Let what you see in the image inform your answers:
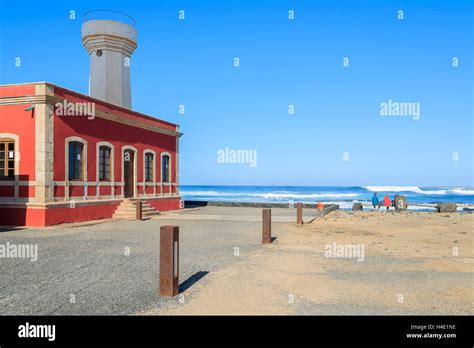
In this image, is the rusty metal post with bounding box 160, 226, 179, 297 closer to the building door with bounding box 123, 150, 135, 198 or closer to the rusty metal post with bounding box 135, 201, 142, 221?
the rusty metal post with bounding box 135, 201, 142, 221

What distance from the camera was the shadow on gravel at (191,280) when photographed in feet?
20.6

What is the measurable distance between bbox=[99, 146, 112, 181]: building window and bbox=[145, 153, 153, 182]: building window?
325 centimetres

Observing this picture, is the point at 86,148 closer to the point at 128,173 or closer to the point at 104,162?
the point at 104,162

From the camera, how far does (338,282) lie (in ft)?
21.8

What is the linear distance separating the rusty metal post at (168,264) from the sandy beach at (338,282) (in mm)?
264

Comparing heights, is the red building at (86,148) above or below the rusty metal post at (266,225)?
above

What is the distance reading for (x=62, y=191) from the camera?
50.3 ft

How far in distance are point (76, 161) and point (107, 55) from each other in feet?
29.1

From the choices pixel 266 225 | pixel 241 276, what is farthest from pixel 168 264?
pixel 266 225

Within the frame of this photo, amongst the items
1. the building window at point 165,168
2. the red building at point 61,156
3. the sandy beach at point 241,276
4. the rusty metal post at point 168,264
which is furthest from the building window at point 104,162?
the rusty metal post at point 168,264

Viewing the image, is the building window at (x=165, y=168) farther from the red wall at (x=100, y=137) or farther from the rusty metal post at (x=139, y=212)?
the rusty metal post at (x=139, y=212)

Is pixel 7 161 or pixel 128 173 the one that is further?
pixel 128 173

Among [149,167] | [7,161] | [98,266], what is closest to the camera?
[98,266]
